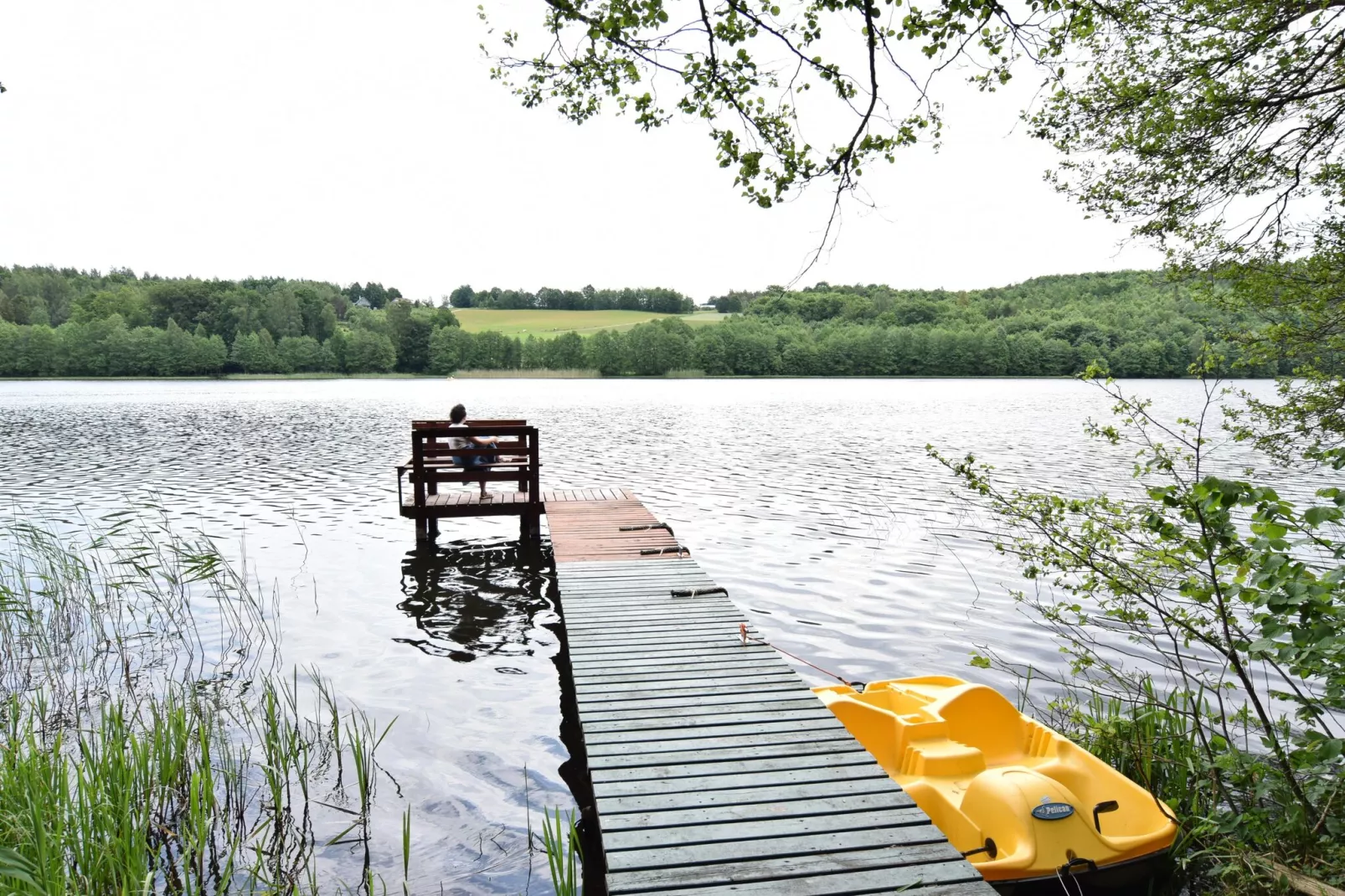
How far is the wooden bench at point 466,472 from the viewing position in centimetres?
1261

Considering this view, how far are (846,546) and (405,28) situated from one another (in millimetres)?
9087

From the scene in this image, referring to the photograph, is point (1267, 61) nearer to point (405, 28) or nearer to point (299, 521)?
point (405, 28)

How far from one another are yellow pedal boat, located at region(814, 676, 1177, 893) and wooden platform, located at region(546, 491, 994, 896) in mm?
420

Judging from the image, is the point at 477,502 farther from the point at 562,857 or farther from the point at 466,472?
the point at 562,857

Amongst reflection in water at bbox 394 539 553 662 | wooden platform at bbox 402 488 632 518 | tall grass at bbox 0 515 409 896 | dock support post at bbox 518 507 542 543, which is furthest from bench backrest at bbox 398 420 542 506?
tall grass at bbox 0 515 409 896

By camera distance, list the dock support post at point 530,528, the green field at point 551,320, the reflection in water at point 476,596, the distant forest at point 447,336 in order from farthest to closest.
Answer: the green field at point 551,320 < the distant forest at point 447,336 < the dock support post at point 530,528 < the reflection in water at point 476,596

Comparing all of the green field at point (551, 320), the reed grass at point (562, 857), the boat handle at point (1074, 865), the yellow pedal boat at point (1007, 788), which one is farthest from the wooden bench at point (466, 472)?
the green field at point (551, 320)

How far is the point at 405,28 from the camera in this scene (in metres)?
6.71

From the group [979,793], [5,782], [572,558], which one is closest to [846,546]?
[572,558]

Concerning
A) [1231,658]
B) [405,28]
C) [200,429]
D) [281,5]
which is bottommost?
[200,429]

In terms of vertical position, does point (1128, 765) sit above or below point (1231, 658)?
below

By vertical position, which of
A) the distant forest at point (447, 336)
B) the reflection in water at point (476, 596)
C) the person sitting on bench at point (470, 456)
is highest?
the distant forest at point (447, 336)

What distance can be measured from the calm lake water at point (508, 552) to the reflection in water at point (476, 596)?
0.14 feet

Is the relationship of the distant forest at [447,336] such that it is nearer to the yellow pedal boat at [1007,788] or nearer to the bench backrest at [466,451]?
the bench backrest at [466,451]
